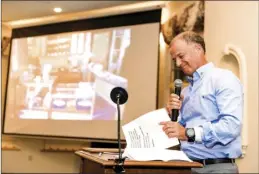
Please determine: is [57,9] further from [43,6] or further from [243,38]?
[243,38]

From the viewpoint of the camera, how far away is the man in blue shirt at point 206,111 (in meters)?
1.51

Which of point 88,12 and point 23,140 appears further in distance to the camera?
point 23,140

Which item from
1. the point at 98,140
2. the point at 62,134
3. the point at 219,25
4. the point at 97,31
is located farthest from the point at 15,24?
the point at 219,25

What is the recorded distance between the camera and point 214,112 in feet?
5.38

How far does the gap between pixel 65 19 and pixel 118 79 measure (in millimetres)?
1564

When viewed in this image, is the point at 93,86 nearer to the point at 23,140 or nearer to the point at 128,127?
the point at 23,140

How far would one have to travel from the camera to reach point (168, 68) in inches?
201

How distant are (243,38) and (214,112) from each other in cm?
205

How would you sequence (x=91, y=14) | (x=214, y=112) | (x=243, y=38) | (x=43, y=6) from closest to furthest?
(x=214, y=112) → (x=243, y=38) → (x=43, y=6) → (x=91, y=14)

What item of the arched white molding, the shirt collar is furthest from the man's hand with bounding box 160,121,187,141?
the arched white molding

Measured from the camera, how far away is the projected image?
519cm

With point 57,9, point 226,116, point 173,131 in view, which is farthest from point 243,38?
point 57,9

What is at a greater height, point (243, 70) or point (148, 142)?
point (243, 70)

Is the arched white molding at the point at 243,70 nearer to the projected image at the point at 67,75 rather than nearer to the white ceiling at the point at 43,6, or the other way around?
the projected image at the point at 67,75
